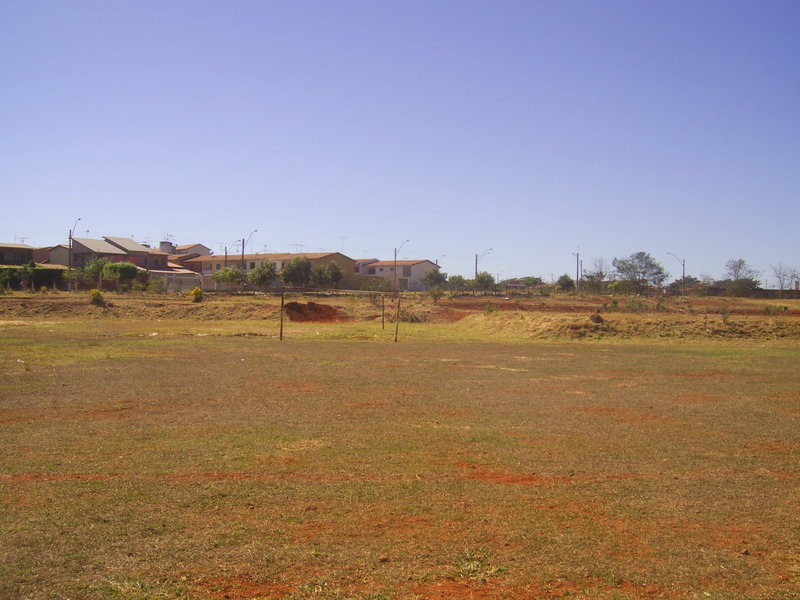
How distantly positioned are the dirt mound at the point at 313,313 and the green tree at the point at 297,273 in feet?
93.5

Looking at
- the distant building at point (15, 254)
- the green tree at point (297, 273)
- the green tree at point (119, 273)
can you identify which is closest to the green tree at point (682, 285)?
the green tree at point (297, 273)

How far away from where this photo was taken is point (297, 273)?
90062 millimetres

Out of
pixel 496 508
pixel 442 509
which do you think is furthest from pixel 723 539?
pixel 442 509

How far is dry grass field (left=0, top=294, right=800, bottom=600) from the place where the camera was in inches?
266

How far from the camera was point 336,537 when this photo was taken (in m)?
7.71

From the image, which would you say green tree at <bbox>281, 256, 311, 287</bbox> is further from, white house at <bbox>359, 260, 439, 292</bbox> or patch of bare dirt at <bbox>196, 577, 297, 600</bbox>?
patch of bare dirt at <bbox>196, 577, 297, 600</bbox>

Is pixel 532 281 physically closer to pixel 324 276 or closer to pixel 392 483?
pixel 324 276

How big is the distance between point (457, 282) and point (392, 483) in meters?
106

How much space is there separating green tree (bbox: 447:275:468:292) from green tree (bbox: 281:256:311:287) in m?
30.0

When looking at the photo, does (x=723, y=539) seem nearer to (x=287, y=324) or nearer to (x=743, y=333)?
(x=743, y=333)

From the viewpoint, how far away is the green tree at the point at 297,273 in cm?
8875

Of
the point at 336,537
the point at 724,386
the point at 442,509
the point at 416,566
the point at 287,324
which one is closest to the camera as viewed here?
the point at 416,566

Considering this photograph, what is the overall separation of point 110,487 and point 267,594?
4.11 meters

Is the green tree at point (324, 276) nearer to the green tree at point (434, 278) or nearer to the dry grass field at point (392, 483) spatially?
the green tree at point (434, 278)
